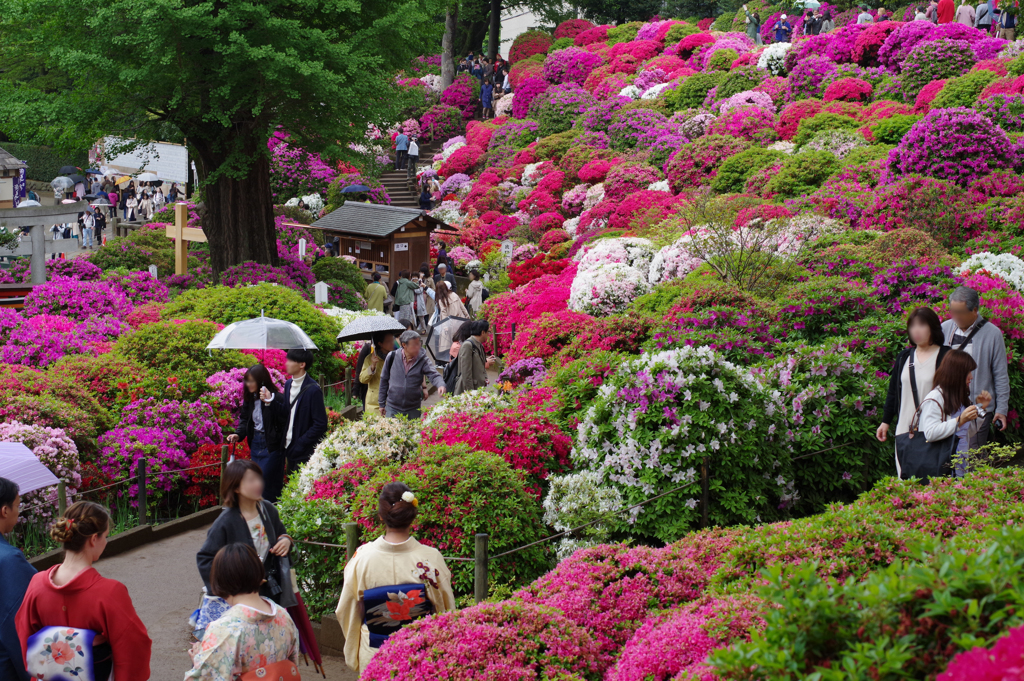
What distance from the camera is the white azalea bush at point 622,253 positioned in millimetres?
14766

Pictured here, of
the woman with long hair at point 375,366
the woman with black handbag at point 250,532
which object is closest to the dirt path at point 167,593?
the woman with black handbag at point 250,532

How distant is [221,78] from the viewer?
15.2m

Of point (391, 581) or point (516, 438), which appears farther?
point (516, 438)

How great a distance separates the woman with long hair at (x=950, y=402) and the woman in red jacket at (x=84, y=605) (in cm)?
478

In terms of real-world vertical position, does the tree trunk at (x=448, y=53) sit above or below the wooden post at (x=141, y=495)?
above

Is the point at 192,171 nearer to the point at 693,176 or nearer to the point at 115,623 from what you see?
the point at 693,176

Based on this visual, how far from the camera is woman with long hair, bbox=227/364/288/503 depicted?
7141 millimetres

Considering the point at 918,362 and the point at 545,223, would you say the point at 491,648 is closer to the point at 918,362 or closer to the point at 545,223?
the point at 918,362

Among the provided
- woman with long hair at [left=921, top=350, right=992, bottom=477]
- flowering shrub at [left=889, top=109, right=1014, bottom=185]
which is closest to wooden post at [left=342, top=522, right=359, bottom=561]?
woman with long hair at [left=921, top=350, right=992, bottom=477]

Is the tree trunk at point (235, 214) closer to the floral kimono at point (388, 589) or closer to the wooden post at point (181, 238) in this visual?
the wooden post at point (181, 238)

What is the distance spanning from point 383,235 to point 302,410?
1398 cm

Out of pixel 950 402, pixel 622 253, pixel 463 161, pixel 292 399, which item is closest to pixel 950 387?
pixel 950 402

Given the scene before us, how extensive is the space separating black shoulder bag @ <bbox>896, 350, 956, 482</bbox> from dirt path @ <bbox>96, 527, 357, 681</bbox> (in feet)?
12.9

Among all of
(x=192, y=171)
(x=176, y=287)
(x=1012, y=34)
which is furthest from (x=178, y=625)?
(x=192, y=171)
